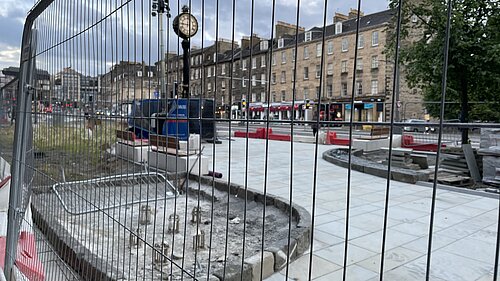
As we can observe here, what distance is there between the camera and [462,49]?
29.7 feet

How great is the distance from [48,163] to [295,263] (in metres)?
2.71

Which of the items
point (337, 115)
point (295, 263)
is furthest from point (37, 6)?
point (295, 263)

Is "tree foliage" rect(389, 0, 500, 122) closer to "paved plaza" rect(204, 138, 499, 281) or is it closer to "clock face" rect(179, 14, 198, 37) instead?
"paved plaza" rect(204, 138, 499, 281)

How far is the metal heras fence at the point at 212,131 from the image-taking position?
1.51 meters

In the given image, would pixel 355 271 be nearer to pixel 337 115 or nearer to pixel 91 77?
pixel 337 115

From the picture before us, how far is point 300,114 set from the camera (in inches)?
61.4

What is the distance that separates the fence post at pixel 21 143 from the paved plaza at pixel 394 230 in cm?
208

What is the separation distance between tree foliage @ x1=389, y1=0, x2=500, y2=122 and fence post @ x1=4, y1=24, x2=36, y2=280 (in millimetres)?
7306

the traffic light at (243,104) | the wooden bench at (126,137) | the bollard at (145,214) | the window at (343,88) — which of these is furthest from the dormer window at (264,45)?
the bollard at (145,214)

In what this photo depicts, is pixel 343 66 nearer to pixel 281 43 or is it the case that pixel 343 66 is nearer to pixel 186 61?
pixel 281 43

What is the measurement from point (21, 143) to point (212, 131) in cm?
241

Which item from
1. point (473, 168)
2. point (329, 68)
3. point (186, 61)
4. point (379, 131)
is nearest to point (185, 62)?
point (186, 61)

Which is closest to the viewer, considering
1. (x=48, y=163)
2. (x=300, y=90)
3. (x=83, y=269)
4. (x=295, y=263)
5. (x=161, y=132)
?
(x=300, y=90)

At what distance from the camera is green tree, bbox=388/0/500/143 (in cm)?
858
